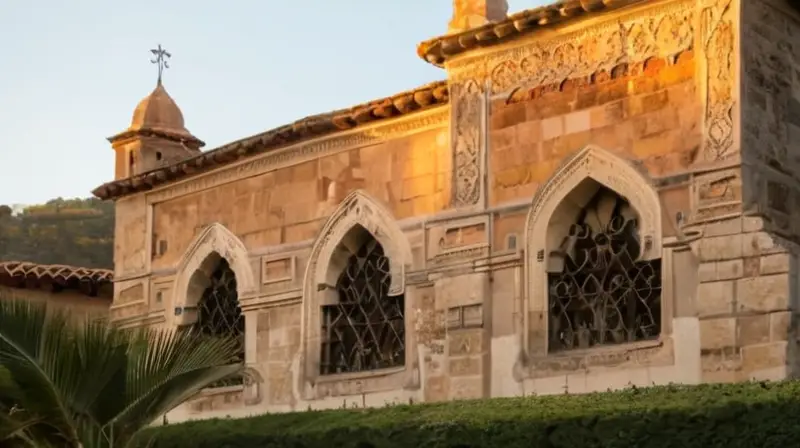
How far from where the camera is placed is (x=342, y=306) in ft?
50.3

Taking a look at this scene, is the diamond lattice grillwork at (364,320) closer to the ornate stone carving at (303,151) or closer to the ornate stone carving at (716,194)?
the ornate stone carving at (303,151)

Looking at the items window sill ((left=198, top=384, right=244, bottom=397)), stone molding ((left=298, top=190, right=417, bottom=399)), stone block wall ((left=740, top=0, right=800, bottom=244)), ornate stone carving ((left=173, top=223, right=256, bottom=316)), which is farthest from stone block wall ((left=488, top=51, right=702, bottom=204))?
window sill ((left=198, top=384, right=244, bottom=397))

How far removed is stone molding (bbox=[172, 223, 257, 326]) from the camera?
16328 millimetres

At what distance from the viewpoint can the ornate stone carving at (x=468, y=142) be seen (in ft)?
44.8

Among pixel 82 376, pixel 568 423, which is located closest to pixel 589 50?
pixel 568 423

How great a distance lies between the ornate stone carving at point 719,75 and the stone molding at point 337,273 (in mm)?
3680

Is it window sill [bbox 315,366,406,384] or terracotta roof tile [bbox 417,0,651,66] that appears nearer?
terracotta roof tile [bbox 417,0,651,66]

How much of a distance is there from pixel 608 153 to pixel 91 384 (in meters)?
4.79

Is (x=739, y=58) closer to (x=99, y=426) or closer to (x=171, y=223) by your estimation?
(x=99, y=426)

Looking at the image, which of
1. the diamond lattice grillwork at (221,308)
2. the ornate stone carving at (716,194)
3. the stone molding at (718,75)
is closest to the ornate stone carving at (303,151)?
the diamond lattice grillwork at (221,308)

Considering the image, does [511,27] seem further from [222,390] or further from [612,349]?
[222,390]

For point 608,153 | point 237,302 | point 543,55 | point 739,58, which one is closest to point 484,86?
point 543,55

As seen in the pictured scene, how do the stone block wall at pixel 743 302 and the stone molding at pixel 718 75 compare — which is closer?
the stone block wall at pixel 743 302

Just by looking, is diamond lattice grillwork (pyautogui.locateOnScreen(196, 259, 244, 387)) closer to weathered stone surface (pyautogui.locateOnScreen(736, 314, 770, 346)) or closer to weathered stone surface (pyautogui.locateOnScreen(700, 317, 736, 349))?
weathered stone surface (pyautogui.locateOnScreen(700, 317, 736, 349))
